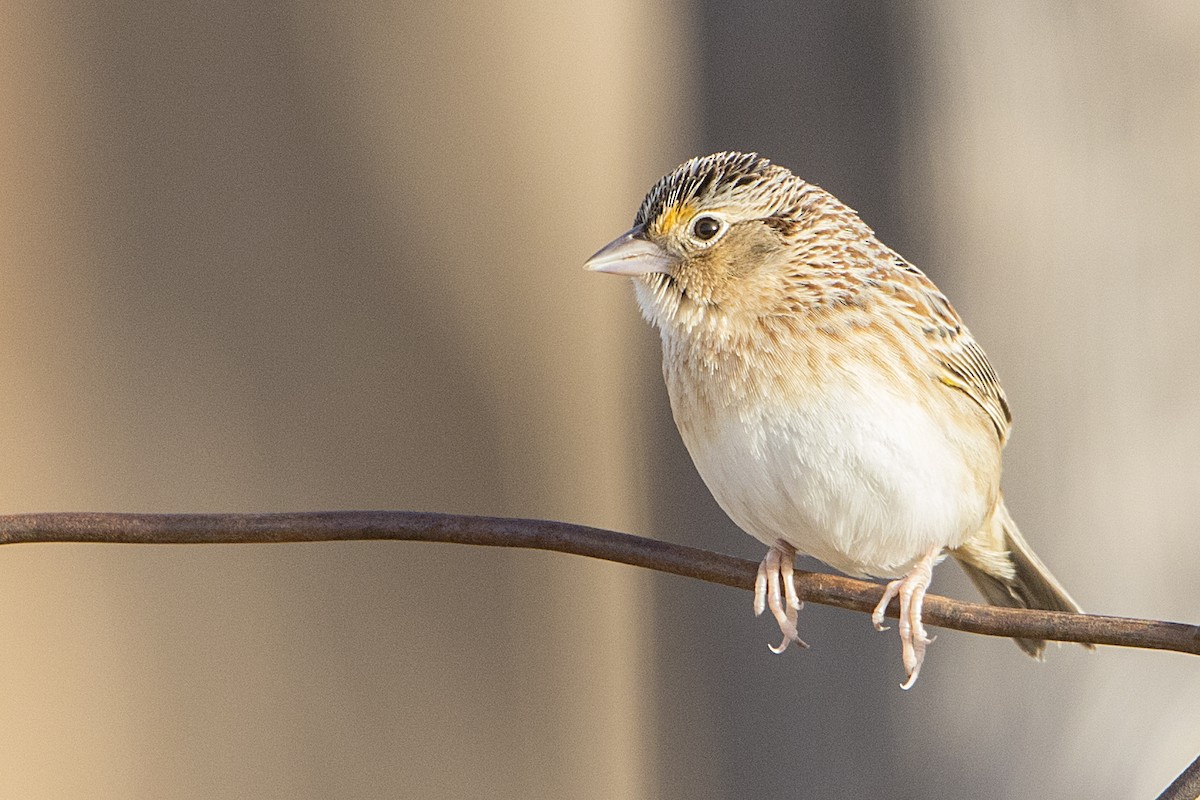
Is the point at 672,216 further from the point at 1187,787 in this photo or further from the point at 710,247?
the point at 1187,787

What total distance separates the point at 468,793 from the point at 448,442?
658 mm

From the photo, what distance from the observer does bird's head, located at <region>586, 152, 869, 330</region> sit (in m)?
1.50

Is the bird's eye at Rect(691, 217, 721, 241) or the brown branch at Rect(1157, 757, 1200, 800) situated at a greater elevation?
the bird's eye at Rect(691, 217, 721, 241)

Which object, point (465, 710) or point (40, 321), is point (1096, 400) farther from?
point (40, 321)

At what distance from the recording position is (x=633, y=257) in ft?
4.92

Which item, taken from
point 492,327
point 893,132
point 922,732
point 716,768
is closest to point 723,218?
point 893,132

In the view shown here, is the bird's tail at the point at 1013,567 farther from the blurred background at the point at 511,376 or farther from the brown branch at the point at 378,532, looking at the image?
the brown branch at the point at 378,532

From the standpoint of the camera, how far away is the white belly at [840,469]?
4.57 feet

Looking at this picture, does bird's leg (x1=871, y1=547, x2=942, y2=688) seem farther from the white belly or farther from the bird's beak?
the bird's beak

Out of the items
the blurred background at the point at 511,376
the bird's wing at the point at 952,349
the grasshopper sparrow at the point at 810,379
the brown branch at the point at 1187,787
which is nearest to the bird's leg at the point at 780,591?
the grasshopper sparrow at the point at 810,379

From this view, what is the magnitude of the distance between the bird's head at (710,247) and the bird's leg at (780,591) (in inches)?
10.6

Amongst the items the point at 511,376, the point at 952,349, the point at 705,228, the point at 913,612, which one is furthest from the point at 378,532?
the point at 511,376

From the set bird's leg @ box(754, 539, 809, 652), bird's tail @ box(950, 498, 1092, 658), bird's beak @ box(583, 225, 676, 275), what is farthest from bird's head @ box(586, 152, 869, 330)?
bird's tail @ box(950, 498, 1092, 658)

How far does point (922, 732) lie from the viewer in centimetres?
236
